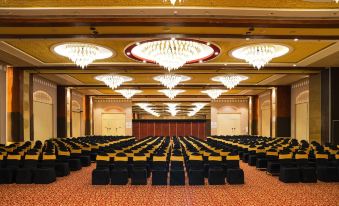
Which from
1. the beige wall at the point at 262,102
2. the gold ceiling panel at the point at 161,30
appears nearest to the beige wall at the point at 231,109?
the beige wall at the point at 262,102

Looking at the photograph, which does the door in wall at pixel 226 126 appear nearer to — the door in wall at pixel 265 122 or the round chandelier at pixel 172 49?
the door in wall at pixel 265 122

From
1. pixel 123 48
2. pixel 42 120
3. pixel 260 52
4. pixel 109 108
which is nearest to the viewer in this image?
pixel 260 52

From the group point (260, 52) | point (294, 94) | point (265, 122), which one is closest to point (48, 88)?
point (260, 52)

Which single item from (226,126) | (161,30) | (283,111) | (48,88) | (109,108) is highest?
(161,30)

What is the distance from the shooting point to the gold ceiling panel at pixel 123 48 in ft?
48.4

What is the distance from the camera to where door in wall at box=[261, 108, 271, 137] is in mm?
37050

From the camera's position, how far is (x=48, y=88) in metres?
28.5

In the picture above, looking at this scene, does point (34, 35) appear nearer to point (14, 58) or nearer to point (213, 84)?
point (14, 58)

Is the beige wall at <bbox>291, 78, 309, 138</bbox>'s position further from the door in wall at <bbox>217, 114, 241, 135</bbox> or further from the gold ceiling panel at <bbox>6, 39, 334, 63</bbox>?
the door in wall at <bbox>217, 114, 241, 135</bbox>

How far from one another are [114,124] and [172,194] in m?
32.7

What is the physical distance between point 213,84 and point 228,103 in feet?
44.8

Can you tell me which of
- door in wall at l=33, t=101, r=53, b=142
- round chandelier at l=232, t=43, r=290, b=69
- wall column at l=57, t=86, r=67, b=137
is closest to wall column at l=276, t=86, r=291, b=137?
round chandelier at l=232, t=43, r=290, b=69

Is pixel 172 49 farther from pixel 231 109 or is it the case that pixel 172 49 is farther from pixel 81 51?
pixel 231 109

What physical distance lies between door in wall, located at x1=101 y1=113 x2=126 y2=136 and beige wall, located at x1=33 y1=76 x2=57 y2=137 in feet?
40.1
